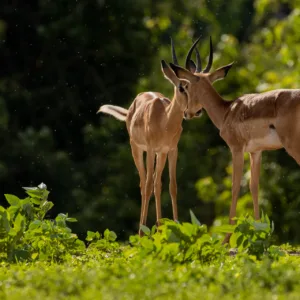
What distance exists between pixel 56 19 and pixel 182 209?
15.1ft

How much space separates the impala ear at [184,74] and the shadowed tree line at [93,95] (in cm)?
947

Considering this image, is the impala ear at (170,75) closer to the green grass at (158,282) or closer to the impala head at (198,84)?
the impala head at (198,84)

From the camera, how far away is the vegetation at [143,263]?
285 inches

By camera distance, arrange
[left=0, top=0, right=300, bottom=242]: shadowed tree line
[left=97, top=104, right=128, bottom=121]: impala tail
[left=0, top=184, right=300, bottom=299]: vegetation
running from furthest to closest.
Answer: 1. [left=0, top=0, right=300, bottom=242]: shadowed tree line
2. [left=97, top=104, right=128, bottom=121]: impala tail
3. [left=0, top=184, right=300, bottom=299]: vegetation

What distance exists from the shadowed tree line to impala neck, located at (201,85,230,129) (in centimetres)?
940

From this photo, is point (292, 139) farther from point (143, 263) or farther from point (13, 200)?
point (143, 263)

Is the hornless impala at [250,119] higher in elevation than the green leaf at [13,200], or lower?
higher

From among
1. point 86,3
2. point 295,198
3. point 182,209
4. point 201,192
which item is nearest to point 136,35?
point 86,3

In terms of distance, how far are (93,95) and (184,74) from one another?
43.0 feet

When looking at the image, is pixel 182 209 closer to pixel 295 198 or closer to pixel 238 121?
pixel 295 198

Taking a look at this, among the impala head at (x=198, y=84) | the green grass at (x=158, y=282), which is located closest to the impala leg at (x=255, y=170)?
the impala head at (x=198, y=84)

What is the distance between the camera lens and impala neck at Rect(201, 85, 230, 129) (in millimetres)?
11328

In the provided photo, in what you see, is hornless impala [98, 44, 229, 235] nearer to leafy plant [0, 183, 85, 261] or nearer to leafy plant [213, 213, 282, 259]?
leafy plant [0, 183, 85, 261]

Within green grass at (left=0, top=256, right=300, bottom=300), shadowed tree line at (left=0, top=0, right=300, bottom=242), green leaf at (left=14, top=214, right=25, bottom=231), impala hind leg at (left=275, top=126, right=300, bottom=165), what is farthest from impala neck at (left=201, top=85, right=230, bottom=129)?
shadowed tree line at (left=0, top=0, right=300, bottom=242)
